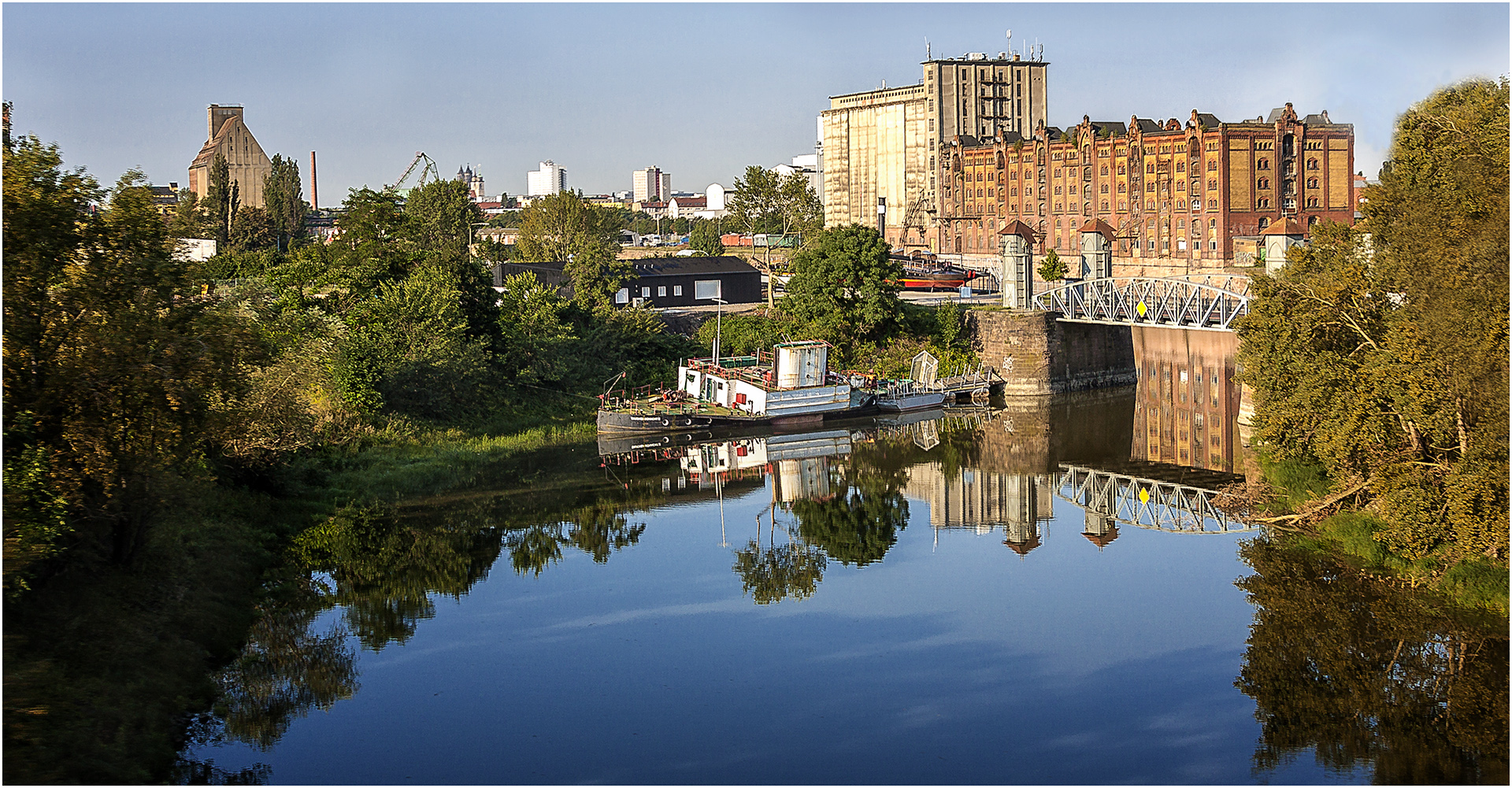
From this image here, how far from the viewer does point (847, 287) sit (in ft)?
191

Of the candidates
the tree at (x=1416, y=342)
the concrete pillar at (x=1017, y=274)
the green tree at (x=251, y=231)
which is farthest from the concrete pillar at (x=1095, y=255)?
the green tree at (x=251, y=231)

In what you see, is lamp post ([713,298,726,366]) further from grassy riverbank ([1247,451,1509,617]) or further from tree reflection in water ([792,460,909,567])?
grassy riverbank ([1247,451,1509,617])

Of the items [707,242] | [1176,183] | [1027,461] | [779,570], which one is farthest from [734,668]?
[707,242]

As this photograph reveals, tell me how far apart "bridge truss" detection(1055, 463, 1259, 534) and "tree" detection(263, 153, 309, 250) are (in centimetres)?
6351

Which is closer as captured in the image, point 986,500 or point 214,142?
point 986,500

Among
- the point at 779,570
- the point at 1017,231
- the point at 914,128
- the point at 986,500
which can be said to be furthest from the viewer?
the point at 914,128

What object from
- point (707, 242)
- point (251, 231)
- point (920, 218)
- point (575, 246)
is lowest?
point (575, 246)

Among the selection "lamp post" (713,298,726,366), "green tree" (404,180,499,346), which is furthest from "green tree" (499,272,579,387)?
"lamp post" (713,298,726,366)

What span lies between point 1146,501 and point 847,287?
24.9m

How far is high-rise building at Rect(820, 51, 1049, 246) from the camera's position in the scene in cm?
12500

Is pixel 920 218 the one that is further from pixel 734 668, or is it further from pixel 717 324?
pixel 734 668

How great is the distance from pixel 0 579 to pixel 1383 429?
21.7 metres

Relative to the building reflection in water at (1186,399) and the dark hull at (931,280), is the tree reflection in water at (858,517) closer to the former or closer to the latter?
the building reflection in water at (1186,399)

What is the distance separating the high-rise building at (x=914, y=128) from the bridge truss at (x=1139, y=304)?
177 ft
